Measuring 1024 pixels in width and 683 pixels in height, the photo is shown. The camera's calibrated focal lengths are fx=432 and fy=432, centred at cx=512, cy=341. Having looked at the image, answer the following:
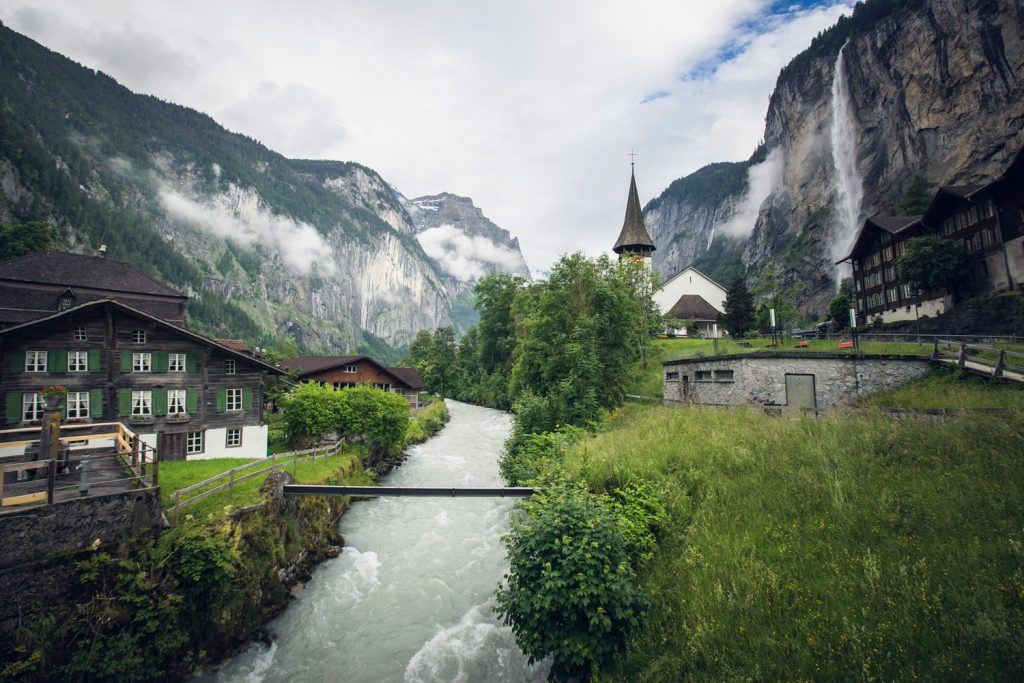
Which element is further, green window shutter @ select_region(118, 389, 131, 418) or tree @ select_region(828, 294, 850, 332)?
tree @ select_region(828, 294, 850, 332)

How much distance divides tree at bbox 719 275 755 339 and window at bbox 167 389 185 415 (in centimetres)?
5212

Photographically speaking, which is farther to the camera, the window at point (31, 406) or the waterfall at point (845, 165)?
the waterfall at point (845, 165)

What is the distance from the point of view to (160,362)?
72.7 ft

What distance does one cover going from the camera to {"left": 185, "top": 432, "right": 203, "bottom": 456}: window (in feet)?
→ 74.3

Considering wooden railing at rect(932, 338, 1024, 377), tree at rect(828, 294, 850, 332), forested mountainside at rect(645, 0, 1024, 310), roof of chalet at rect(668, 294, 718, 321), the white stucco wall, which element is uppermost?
forested mountainside at rect(645, 0, 1024, 310)

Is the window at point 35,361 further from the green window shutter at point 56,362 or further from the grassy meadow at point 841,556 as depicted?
the grassy meadow at point 841,556

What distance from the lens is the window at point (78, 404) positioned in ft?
65.5

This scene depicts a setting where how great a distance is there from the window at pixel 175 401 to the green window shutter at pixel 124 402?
5.05ft

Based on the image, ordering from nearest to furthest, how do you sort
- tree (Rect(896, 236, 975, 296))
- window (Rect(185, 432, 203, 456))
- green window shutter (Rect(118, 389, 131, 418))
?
→ green window shutter (Rect(118, 389, 131, 418))
window (Rect(185, 432, 203, 456))
tree (Rect(896, 236, 975, 296))

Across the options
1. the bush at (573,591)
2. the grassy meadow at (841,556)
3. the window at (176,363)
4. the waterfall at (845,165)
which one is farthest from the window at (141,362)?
the waterfall at (845,165)

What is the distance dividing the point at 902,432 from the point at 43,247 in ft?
310

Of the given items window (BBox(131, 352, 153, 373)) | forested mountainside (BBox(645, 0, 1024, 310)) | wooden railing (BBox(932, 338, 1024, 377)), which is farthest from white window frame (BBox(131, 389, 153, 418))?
forested mountainside (BBox(645, 0, 1024, 310))

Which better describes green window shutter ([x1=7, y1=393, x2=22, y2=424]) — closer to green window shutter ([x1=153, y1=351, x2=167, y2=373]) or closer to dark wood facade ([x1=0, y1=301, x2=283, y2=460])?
dark wood facade ([x1=0, y1=301, x2=283, y2=460])

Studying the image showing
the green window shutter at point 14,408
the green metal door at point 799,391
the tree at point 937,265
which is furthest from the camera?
the tree at point 937,265
